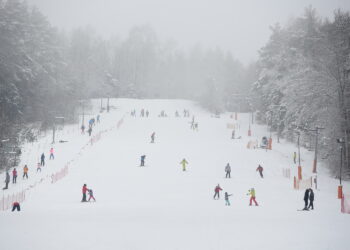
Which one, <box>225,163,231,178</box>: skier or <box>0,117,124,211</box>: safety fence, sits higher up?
<box>225,163,231,178</box>: skier

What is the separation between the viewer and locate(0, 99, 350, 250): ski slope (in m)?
12.0

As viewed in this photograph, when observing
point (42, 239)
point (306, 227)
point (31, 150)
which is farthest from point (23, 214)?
point (31, 150)

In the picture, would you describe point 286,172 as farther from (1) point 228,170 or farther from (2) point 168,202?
(2) point 168,202

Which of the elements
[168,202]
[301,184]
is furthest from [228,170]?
[168,202]

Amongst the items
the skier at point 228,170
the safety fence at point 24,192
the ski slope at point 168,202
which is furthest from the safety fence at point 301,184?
the safety fence at point 24,192

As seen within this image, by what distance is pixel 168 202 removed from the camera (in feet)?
61.6

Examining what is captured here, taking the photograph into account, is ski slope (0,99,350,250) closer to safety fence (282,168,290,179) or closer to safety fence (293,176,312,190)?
safety fence (282,168,290,179)

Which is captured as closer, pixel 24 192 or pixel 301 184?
pixel 24 192

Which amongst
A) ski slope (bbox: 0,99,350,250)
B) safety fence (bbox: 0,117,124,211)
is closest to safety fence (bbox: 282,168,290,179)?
ski slope (bbox: 0,99,350,250)

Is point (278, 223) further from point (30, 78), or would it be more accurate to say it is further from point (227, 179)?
point (30, 78)

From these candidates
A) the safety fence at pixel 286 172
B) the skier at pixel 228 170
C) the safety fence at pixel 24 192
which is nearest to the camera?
the safety fence at pixel 24 192

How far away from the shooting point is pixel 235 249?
1134 centimetres

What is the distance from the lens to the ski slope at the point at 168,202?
473 inches

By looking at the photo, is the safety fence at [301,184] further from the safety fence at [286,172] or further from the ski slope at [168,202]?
the safety fence at [286,172]
